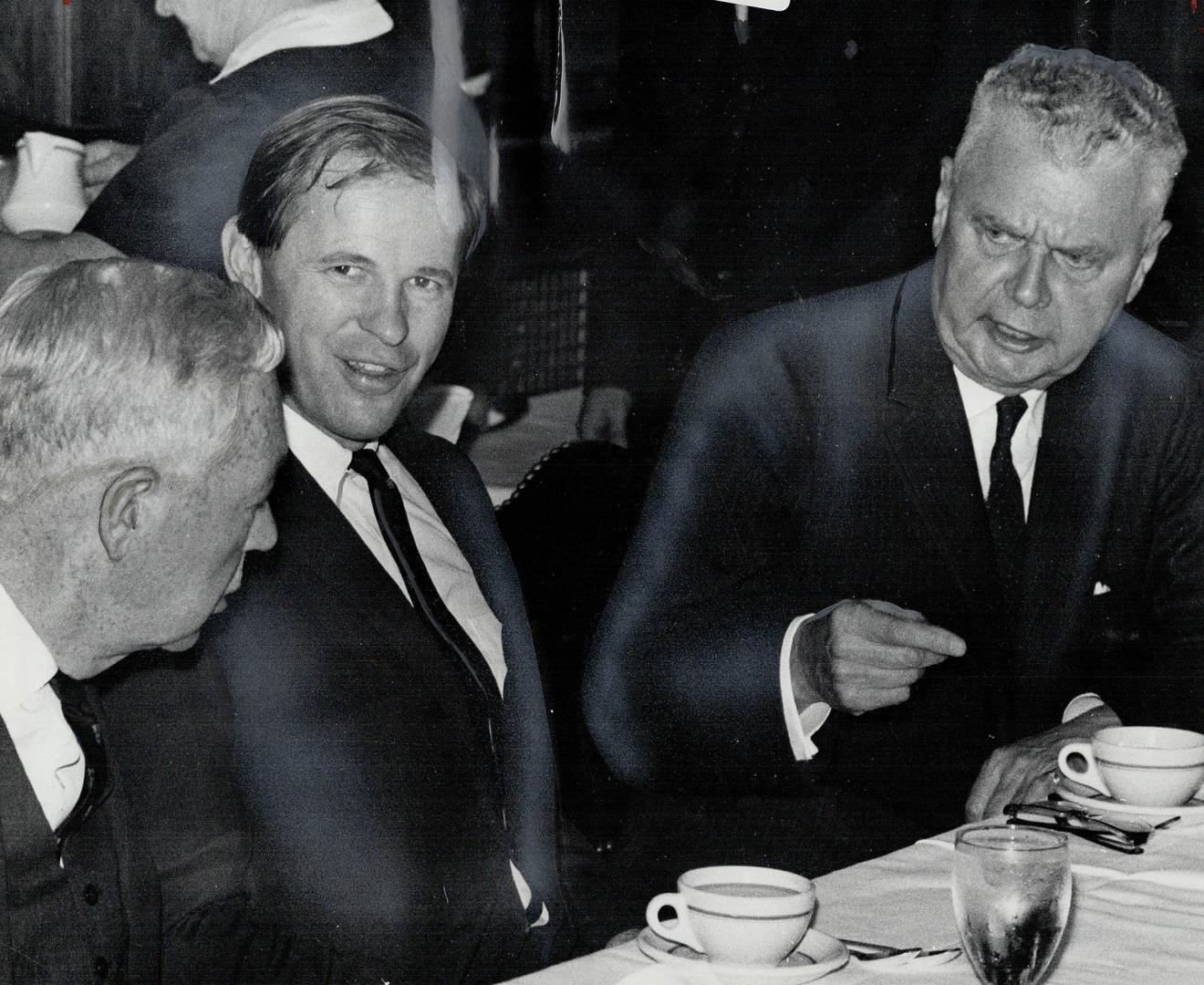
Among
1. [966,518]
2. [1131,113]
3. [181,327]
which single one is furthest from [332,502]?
[1131,113]

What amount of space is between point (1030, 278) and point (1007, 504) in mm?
436

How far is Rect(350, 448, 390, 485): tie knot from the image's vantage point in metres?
2.15

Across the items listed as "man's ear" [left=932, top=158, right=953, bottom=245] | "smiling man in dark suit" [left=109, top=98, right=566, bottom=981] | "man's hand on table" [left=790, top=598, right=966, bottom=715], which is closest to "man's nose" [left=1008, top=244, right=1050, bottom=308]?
"man's ear" [left=932, top=158, right=953, bottom=245]

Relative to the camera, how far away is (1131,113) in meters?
3.01

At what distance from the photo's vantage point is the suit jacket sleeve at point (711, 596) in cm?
261

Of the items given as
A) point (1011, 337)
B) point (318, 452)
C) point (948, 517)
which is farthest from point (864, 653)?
point (318, 452)

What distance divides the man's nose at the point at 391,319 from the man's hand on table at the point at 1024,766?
5.03 feet

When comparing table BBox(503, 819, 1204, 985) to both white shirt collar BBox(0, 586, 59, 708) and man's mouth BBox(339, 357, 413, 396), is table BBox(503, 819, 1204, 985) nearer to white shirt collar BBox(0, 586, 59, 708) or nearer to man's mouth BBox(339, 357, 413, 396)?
white shirt collar BBox(0, 586, 59, 708)

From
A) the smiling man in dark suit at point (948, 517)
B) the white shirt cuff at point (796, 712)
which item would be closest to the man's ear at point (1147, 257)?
the smiling man in dark suit at point (948, 517)

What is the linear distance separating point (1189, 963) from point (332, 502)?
120cm

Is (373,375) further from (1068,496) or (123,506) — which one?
(1068,496)

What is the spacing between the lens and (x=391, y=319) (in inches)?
85.0

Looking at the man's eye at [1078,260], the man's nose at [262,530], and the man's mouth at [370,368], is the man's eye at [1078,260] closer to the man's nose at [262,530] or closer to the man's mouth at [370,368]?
the man's mouth at [370,368]

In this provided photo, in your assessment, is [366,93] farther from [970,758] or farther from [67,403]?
[970,758]
